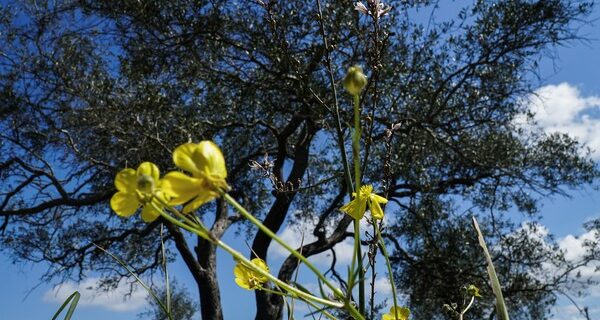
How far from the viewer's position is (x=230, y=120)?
307 inches

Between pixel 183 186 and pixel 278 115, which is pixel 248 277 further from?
pixel 278 115

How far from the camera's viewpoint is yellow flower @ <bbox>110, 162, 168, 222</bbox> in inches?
20.1

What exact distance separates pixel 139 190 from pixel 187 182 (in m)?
0.04

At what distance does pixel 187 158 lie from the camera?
539 mm

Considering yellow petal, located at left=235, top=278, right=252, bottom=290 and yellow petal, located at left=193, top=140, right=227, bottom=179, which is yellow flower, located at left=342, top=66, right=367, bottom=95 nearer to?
yellow petal, located at left=193, top=140, right=227, bottom=179

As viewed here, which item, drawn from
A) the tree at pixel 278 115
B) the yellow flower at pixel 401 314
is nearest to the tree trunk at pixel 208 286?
the tree at pixel 278 115

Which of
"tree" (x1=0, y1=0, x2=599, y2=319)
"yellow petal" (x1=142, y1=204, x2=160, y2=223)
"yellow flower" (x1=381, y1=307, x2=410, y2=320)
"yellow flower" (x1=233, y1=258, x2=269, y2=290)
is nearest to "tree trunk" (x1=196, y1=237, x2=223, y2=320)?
"tree" (x1=0, y1=0, x2=599, y2=319)

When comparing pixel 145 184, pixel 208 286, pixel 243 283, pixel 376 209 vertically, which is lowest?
pixel 145 184

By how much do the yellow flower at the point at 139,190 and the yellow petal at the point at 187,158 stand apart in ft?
0.09

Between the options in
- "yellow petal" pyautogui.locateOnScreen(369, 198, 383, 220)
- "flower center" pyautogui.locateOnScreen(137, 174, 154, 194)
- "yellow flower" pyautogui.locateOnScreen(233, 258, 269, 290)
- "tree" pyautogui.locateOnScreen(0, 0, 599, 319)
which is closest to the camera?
"flower center" pyautogui.locateOnScreen(137, 174, 154, 194)

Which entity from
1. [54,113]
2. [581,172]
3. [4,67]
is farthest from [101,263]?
[581,172]

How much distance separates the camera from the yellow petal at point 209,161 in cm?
52

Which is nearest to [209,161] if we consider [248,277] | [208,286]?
[248,277]

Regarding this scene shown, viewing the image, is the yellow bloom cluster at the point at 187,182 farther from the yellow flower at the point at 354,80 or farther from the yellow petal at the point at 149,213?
the yellow flower at the point at 354,80
